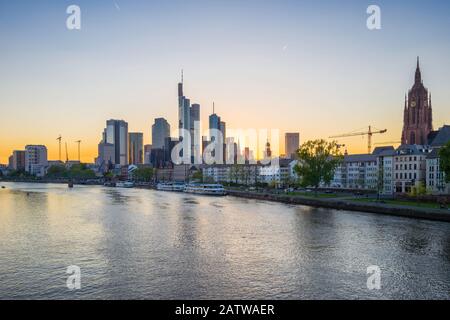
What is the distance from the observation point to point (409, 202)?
68.0m

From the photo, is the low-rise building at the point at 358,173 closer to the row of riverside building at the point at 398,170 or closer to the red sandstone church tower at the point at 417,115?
the row of riverside building at the point at 398,170

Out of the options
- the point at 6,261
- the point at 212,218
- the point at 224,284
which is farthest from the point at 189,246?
the point at 212,218

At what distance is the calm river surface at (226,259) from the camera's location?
76.2ft

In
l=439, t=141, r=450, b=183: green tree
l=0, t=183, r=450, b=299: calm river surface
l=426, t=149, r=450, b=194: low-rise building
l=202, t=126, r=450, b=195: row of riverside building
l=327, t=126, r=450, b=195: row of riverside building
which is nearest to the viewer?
l=0, t=183, r=450, b=299: calm river surface

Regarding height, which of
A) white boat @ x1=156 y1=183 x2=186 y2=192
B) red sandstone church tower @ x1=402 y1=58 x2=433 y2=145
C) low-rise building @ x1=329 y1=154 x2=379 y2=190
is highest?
red sandstone church tower @ x1=402 y1=58 x2=433 y2=145

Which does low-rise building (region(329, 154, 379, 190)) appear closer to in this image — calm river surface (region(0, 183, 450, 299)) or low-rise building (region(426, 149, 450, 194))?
low-rise building (region(426, 149, 450, 194))

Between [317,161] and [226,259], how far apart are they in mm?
67637

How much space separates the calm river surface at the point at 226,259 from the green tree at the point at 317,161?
131ft

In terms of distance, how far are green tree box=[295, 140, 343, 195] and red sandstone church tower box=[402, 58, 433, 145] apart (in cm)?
7689

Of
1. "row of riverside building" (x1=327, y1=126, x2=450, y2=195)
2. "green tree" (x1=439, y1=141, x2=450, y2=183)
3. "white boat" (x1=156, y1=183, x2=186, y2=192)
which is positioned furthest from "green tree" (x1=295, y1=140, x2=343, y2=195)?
"white boat" (x1=156, y1=183, x2=186, y2=192)

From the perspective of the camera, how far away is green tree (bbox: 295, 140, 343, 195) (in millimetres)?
93062

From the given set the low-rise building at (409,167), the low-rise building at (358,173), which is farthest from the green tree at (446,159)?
the low-rise building at (358,173)

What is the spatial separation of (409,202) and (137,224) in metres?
49.7

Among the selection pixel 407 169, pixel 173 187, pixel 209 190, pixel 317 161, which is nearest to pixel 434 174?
pixel 407 169
